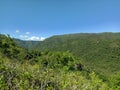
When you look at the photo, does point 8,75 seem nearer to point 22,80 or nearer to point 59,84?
point 22,80

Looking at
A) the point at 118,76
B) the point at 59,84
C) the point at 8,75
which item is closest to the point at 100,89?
the point at 59,84

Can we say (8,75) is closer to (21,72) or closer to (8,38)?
(21,72)

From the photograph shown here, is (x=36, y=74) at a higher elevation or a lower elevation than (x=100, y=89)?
higher

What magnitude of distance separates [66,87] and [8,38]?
51.7 m

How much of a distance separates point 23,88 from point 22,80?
28.2 inches

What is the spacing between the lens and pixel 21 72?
16.1 metres

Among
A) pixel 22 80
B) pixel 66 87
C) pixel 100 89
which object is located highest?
pixel 22 80

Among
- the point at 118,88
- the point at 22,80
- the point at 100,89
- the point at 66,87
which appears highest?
the point at 22,80

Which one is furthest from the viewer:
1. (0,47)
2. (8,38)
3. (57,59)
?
(57,59)

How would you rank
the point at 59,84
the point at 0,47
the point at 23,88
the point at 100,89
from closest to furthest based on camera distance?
1. the point at 23,88
2. the point at 59,84
3. the point at 100,89
4. the point at 0,47

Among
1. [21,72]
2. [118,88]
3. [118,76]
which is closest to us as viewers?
[21,72]

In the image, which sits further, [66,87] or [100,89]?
[100,89]

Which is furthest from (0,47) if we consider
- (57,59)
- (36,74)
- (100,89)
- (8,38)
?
(36,74)

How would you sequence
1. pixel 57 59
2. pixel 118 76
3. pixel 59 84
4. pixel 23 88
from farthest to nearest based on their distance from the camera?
pixel 57 59 < pixel 118 76 < pixel 59 84 < pixel 23 88
